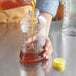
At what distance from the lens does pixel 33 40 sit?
2.73ft

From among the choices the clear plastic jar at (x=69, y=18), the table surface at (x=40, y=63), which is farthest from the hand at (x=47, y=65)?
the clear plastic jar at (x=69, y=18)

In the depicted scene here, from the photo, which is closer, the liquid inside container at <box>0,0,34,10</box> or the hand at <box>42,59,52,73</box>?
the hand at <box>42,59,52,73</box>

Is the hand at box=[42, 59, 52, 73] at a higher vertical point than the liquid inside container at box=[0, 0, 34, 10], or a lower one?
lower

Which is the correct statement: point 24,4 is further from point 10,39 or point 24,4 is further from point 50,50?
point 50,50

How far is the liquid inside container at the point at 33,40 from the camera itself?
0.82m

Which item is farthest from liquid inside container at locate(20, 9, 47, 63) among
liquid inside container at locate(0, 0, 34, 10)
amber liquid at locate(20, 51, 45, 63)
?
liquid inside container at locate(0, 0, 34, 10)

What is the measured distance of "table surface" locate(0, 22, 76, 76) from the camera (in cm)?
78

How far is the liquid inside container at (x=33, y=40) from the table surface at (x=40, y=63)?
0.07 feet

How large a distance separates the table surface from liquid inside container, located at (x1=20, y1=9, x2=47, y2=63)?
2 cm

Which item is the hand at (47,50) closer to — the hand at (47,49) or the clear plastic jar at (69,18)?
the hand at (47,49)

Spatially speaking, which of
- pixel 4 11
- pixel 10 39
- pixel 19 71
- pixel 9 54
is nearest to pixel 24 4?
pixel 4 11

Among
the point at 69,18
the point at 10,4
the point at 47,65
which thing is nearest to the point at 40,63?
the point at 47,65

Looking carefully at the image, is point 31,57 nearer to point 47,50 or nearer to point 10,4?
point 47,50

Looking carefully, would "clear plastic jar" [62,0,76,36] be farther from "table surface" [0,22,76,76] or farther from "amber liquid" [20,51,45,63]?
"amber liquid" [20,51,45,63]
